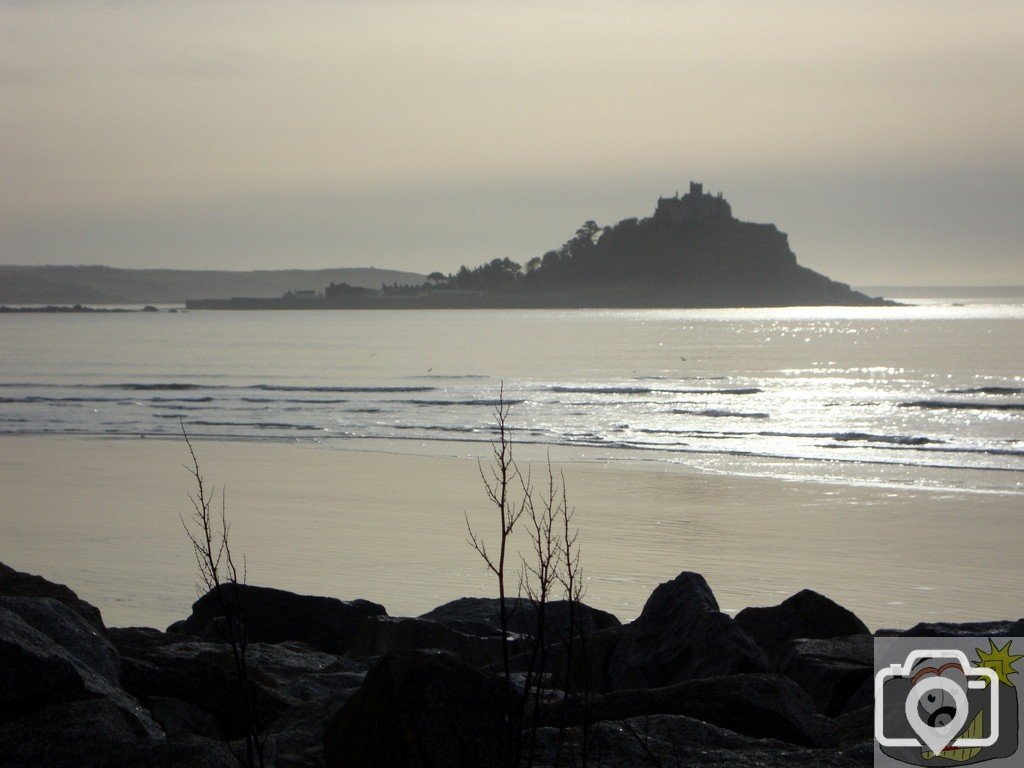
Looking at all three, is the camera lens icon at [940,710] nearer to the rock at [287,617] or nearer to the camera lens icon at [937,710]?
the camera lens icon at [937,710]

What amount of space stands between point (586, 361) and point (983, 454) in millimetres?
39706

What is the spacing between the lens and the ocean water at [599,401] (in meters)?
21.9

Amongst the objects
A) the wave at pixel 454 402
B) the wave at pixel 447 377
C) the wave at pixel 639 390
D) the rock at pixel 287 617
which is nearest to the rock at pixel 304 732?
the rock at pixel 287 617

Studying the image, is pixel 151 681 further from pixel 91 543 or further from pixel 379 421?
pixel 379 421

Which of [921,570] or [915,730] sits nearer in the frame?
[915,730]

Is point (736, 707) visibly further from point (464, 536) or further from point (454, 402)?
point (454, 402)

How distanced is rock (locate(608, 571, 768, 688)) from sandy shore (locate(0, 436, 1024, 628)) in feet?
8.16

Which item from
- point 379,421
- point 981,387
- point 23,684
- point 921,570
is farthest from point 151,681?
point 981,387

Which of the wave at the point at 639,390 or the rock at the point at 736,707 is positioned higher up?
the rock at the point at 736,707

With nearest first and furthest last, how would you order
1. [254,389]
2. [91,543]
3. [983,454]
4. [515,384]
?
[91,543] → [983,454] → [254,389] → [515,384]

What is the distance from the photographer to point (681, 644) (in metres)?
6.59

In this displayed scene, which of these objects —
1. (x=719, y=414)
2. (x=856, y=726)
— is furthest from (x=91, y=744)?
(x=719, y=414)

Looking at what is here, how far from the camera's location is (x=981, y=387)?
3969 cm

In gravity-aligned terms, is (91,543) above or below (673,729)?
below
